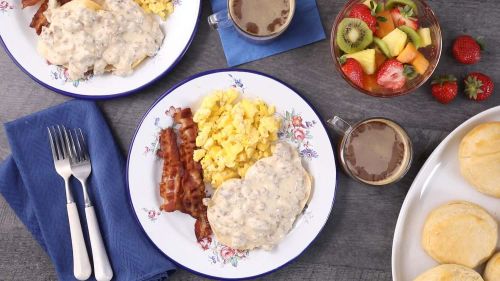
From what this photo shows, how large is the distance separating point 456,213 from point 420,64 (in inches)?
22.5

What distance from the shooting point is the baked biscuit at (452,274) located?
183 cm

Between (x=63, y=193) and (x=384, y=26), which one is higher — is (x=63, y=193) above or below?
below

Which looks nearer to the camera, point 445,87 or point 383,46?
point 383,46

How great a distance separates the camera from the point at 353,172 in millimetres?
1891

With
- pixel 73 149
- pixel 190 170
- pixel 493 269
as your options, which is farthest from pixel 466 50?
pixel 73 149

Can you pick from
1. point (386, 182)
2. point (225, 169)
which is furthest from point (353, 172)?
point (225, 169)

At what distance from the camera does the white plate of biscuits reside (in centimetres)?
186

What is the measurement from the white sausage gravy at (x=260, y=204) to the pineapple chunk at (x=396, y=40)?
548 mm

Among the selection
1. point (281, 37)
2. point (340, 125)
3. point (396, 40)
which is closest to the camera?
point (396, 40)

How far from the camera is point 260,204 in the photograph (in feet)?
6.12

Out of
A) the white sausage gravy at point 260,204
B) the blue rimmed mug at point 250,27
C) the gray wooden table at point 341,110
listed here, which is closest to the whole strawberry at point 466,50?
the gray wooden table at point 341,110

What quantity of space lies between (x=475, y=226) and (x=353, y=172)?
0.49m

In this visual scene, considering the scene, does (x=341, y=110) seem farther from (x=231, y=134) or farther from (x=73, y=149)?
(x=73, y=149)

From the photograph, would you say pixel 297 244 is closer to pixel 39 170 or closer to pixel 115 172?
pixel 115 172
